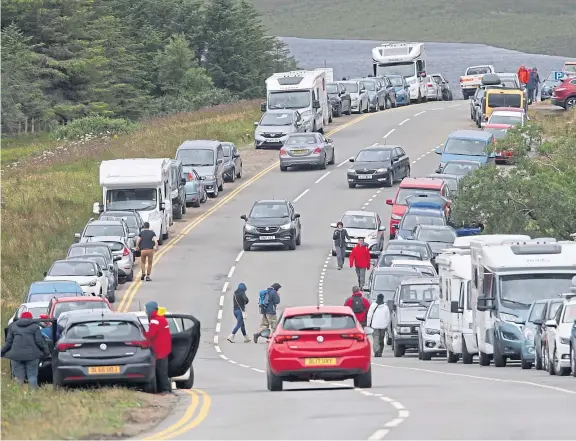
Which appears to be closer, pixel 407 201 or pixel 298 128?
pixel 407 201

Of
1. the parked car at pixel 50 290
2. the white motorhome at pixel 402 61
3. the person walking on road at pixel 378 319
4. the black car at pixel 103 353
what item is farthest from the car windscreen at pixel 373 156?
the black car at pixel 103 353

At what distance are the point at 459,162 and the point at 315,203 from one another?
5.41 metres

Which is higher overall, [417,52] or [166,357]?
[417,52]

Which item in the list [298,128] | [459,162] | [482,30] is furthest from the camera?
[482,30]

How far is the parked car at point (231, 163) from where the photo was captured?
65.9 meters

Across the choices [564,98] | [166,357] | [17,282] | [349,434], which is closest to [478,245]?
[166,357]

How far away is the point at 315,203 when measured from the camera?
60875 mm

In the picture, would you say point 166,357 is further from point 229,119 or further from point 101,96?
point 101,96

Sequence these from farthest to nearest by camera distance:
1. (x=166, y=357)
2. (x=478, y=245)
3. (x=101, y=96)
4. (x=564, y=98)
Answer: (x=101, y=96), (x=564, y=98), (x=478, y=245), (x=166, y=357)

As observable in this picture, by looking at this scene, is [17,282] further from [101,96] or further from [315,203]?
[101,96]

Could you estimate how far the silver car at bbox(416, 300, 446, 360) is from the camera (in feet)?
114

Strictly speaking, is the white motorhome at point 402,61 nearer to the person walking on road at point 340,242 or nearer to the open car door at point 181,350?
the person walking on road at point 340,242

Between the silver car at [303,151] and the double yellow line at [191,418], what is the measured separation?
142 ft

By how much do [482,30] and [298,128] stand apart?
123 m
